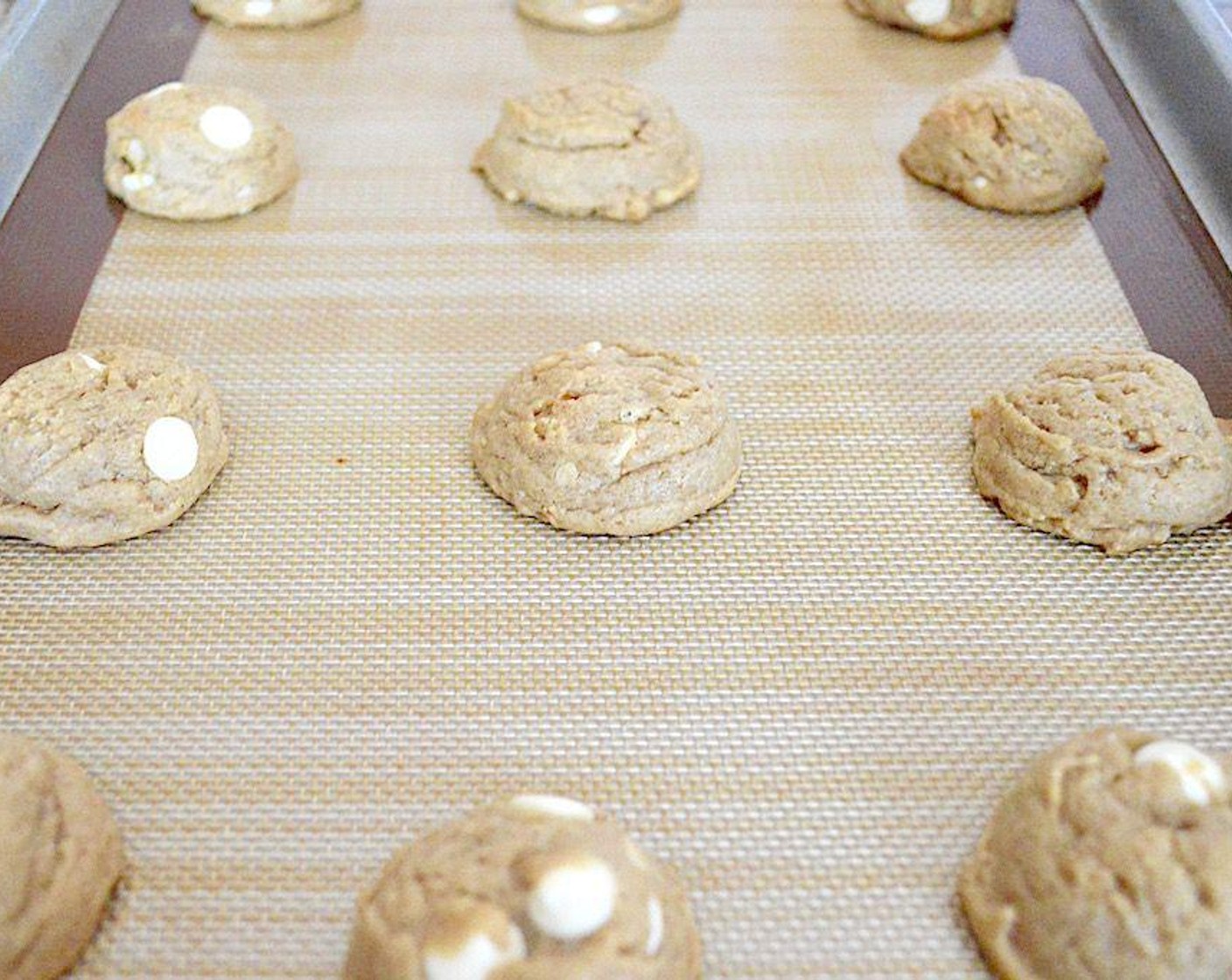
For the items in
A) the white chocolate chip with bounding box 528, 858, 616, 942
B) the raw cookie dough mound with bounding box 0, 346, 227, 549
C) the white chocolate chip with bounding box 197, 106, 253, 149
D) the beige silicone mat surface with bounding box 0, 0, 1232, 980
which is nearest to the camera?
the white chocolate chip with bounding box 528, 858, 616, 942

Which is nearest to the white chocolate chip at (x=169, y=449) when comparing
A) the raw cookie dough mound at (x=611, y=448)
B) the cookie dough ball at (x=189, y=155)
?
the raw cookie dough mound at (x=611, y=448)

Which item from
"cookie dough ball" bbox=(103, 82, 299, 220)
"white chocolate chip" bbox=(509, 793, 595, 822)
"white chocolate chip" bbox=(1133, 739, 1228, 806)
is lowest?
"white chocolate chip" bbox=(509, 793, 595, 822)

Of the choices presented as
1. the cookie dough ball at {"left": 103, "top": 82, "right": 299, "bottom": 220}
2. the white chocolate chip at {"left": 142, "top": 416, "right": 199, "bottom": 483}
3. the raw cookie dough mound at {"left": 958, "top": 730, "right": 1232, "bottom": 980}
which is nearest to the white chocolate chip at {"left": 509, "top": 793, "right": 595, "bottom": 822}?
the raw cookie dough mound at {"left": 958, "top": 730, "right": 1232, "bottom": 980}

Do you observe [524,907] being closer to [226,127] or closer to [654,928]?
[654,928]

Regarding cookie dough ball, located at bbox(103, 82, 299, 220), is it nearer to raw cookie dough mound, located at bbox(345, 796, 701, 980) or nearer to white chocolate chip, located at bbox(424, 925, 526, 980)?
raw cookie dough mound, located at bbox(345, 796, 701, 980)

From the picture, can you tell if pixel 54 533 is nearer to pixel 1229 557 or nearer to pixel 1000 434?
pixel 1000 434

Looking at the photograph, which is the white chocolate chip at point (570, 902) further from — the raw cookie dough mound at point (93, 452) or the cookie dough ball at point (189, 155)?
the cookie dough ball at point (189, 155)

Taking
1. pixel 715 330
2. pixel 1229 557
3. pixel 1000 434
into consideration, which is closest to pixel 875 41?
pixel 715 330
